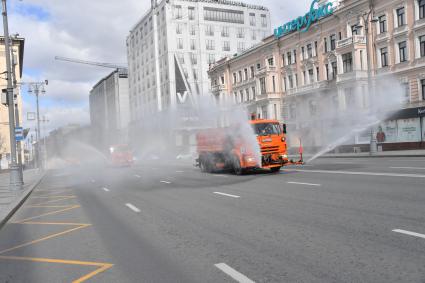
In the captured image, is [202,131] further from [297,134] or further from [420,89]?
[297,134]

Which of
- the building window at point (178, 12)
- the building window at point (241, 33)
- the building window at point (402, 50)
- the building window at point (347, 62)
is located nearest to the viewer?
the building window at point (402, 50)

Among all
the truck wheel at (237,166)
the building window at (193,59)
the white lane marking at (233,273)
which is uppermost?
the building window at (193,59)

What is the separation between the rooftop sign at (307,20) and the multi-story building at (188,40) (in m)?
31.8

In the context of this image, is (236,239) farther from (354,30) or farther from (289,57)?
(289,57)

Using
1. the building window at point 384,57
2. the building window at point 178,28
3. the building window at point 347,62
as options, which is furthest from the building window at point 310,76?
the building window at point 178,28

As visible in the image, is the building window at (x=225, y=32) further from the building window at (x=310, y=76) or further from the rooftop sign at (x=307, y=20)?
the building window at (x=310, y=76)

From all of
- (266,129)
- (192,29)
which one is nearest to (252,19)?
(192,29)

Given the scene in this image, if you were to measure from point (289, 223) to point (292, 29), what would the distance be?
4713 centimetres

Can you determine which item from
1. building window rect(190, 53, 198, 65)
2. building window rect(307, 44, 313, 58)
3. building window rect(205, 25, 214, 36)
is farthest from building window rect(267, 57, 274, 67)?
building window rect(205, 25, 214, 36)

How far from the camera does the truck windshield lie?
2053 centimetres

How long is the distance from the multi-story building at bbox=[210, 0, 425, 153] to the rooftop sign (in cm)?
13

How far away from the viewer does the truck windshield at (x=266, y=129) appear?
2053cm

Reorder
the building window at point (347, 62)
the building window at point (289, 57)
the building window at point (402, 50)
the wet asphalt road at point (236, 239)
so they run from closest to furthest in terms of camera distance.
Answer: the wet asphalt road at point (236, 239) < the building window at point (402, 50) < the building window at point (347, 62) < the building window at point (289, 57)

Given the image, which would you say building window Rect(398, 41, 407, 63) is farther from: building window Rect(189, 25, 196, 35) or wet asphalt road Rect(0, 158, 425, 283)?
building window Rect(189, 25, 196, 35)
